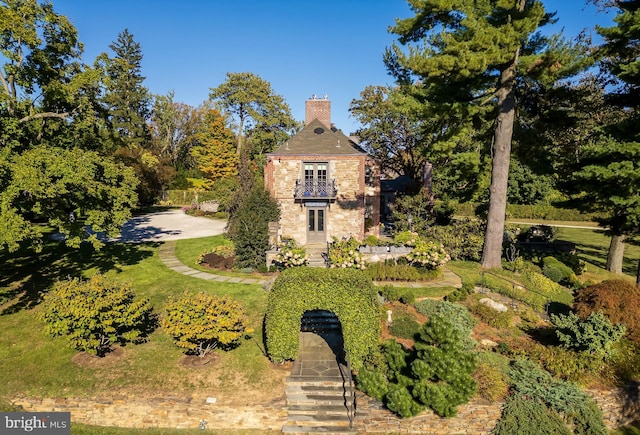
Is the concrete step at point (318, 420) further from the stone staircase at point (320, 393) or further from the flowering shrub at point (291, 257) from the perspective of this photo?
the flowering shrub at point (291, 257)

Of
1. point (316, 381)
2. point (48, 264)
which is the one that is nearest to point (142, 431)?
point (316, 381)

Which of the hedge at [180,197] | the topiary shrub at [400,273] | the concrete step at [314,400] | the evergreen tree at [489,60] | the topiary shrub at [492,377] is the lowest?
the concrete step at [314,400]

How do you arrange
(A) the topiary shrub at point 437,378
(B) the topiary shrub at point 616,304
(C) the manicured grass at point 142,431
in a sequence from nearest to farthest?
(A) the topiary shrub at point 437,378
(C) the manicured grass at point 142,431
(B) the topiary shrub at point 616,304

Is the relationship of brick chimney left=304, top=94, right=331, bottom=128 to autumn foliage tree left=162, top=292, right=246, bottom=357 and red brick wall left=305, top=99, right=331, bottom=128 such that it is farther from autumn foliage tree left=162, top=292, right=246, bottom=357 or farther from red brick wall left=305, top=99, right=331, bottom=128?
autumn foliage tree left=162, top=292, right=246, bottom=357

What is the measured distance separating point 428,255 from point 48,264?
20.6m

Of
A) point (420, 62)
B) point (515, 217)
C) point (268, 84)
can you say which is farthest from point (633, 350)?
point (268, 84)

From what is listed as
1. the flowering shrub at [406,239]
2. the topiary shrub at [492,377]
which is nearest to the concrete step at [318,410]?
the topiary shrub at [492,377]

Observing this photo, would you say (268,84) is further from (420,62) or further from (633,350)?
(633,350)

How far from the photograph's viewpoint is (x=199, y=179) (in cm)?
5622

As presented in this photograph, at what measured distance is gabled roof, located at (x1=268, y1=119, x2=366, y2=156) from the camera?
22.5 meters

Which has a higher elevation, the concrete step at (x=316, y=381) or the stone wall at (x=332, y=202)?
the stone wall at (x=332, y=202)

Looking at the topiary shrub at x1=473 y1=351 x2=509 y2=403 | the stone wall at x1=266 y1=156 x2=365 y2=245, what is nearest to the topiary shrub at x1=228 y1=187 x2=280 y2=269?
the stone wall at x1=266 y1=156 x2=365 y2=245

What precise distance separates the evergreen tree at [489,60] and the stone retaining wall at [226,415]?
1146 cm

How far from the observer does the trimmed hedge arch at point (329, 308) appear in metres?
9.85
